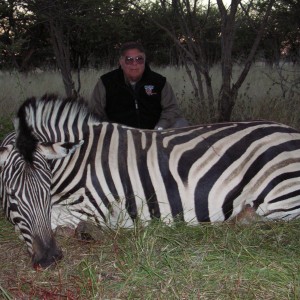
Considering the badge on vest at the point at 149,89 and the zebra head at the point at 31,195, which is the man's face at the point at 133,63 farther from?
the zebra head at the point at 31,195

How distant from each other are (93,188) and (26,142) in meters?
0.56

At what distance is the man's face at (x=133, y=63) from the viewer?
4066 mm

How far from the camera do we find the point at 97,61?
39.8 ft

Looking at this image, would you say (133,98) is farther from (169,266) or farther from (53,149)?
(169,266)

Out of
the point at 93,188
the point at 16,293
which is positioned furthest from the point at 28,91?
the point at 16,293

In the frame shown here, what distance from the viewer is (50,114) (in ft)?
9.91

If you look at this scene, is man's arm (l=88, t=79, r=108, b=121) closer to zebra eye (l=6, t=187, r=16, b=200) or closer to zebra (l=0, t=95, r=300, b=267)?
zebra (l=0, t=95, r=300, b=267)

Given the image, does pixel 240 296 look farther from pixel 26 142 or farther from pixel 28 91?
pixel 28 91

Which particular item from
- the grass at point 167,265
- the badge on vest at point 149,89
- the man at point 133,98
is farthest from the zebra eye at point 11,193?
the badge on vest at point 149,89

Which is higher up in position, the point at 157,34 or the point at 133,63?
the point at 157,34

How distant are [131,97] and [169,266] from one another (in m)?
2.16

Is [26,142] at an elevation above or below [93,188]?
above

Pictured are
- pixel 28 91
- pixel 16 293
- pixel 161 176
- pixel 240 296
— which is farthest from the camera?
pixel 28 91

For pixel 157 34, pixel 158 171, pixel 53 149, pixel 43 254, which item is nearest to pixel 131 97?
pixel 158 171
